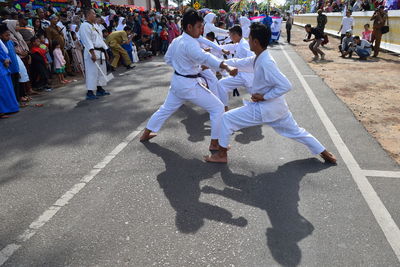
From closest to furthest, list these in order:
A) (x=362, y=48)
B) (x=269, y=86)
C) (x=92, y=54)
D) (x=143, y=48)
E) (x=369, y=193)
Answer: (x=369, y=193)
(x=269, y=86)
(x=92, y=54)
(x=362, y=48)
(x=143, y=48)

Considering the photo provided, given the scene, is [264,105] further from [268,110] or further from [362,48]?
[362,48]

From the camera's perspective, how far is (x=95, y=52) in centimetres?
763

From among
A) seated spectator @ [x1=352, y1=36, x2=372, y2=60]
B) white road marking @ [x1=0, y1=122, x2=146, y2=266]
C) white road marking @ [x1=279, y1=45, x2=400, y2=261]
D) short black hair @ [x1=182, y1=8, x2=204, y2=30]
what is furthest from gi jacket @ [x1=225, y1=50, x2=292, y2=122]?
seated spectator @ [x1=352, y1=36, x2=372, y2=60]

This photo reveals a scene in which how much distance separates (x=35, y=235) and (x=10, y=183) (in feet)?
4.10

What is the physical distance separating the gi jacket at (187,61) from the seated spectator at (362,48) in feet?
35.2

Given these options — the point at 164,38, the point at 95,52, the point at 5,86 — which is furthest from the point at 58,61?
the point at 164,38

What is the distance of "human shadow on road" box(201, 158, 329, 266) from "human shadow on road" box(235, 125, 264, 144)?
3.15 ft

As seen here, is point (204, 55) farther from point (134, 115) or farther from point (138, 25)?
point (138, 25)

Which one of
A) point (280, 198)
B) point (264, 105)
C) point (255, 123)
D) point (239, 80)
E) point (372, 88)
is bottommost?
point (372, 88)

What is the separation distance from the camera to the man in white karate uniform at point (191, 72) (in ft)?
13.3

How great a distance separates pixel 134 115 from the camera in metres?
6.39

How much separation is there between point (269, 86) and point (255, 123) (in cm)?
47

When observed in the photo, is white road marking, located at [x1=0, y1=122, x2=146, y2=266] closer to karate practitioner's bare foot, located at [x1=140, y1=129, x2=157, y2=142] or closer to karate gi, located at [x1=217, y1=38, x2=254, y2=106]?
karate practitioner's bare foot, located at [x1=140, y1=129, x2=157, y2=142]

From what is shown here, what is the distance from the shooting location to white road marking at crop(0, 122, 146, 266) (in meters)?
2.68
